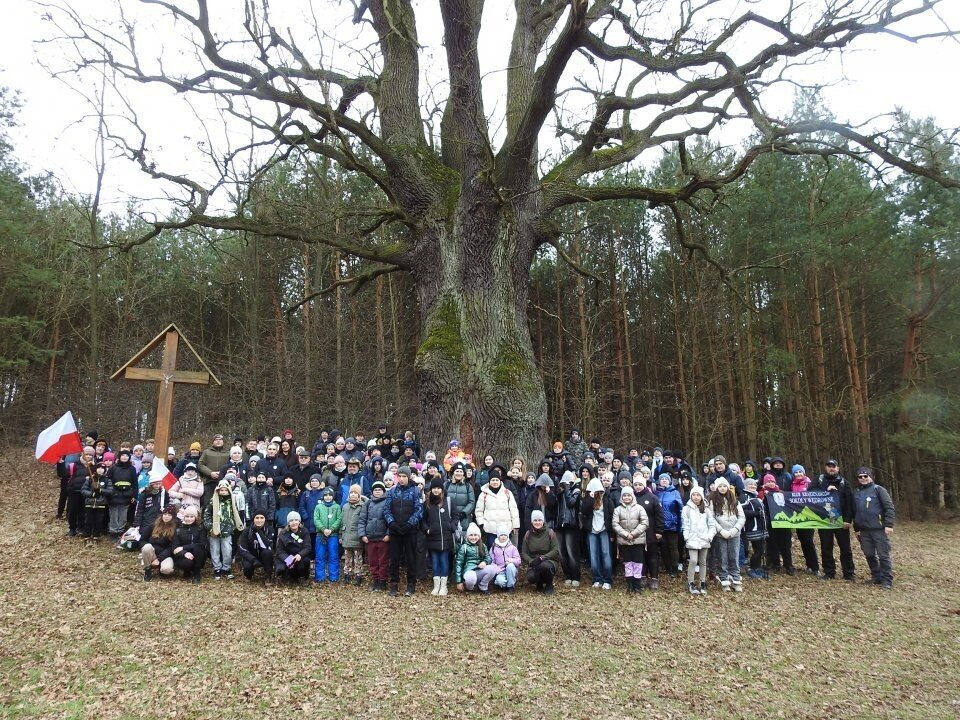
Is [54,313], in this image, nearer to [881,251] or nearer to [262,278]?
[262,278]

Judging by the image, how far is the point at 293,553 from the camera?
8.09 metres

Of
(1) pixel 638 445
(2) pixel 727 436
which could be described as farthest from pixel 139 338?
(2) pixel 727 436

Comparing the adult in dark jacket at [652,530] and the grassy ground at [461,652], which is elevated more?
the adult in dark jacket at [652,530]

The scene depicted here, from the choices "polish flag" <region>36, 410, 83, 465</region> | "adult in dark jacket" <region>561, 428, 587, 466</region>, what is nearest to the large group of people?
"polish flag" <region>36, 410, 83, 465</region>

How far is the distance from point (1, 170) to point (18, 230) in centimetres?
200

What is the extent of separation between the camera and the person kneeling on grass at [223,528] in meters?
8.40

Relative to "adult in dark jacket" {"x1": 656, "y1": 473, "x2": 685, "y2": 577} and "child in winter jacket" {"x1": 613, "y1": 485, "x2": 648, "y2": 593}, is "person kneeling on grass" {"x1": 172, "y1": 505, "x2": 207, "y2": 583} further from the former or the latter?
"adult in dark jacket" {"x1": 656, "y1": 473, "x2": 685, "y2": 577}

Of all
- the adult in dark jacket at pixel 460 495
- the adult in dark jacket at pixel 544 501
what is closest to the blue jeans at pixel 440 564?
the adult in dark jacket at pixel 460 495

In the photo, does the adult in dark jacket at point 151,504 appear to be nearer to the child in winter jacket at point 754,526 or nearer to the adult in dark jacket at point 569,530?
the adult in dark jacket at point 569,530

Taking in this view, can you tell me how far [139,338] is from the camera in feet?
66.9

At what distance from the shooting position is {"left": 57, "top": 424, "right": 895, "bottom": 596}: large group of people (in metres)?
8.05

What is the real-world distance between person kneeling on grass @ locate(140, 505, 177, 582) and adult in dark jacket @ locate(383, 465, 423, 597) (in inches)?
111

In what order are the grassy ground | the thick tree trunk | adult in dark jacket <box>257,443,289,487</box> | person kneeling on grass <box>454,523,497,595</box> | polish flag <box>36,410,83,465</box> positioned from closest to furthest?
the grassy ground → person kneeling on grass <box>454,523,497,595</box> → adult in dark jacket <box>257,443,289,487</box> → the thick tree trunk → polish flag <box>36,410,83,465</box>

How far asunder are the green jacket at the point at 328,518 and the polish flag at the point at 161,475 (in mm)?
2274
